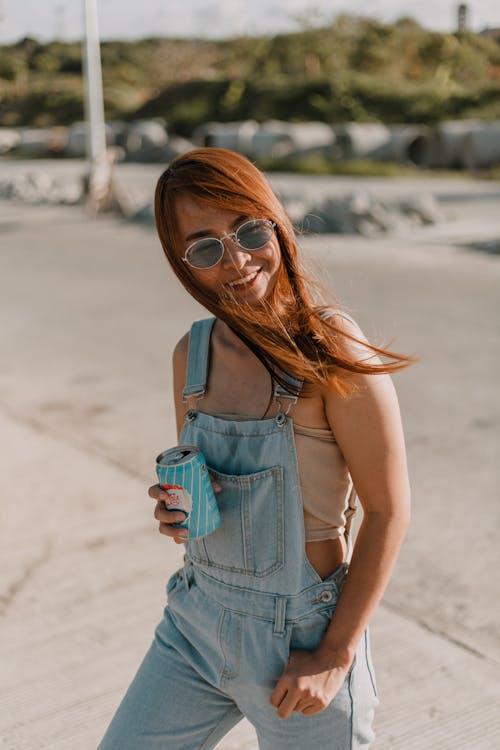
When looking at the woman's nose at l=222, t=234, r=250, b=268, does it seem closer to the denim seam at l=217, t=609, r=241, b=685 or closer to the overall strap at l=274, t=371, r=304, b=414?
the overall strap at l=274, t=371, r=304, b=414

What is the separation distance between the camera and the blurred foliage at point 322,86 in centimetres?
3441

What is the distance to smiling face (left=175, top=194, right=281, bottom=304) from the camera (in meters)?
1.64

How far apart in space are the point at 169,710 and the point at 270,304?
0.72 m

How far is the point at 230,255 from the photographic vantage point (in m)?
1.64

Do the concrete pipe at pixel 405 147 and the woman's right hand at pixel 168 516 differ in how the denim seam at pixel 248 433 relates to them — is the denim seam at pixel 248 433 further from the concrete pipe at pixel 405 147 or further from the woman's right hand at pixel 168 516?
the concrete pipe at pixel 405 147

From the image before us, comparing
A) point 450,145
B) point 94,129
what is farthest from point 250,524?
point 450,145

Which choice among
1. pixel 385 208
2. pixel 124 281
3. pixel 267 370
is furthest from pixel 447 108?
pixel 267 370

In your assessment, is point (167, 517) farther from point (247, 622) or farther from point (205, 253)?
point (205, 253)

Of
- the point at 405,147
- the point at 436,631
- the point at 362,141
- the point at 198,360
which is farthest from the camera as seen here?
the point at 362,141

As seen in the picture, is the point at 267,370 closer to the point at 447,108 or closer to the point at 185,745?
Result: the point at 185,745

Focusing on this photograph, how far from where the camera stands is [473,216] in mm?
14820

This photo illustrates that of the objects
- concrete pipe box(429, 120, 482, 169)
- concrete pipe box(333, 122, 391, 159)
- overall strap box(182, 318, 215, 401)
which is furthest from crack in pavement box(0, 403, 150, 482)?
concrete pipe box(333, 122, 391, 159)

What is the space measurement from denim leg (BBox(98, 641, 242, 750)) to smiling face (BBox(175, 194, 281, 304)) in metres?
0.65

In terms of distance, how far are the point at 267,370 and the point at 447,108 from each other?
3416 cm
